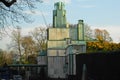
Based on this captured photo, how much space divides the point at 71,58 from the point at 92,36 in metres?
39.6

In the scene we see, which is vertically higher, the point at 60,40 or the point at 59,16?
the point at 59,16

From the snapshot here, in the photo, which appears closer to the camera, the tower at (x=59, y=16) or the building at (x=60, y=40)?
the building at (x=60, y=40)

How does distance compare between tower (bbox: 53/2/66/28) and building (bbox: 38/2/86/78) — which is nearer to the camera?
building (bbox: 38/2/86/78)

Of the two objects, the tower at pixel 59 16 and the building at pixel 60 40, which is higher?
the tower at pixel 59 16

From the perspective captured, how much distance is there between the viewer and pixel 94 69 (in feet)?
115

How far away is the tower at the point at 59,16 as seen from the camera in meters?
96.6

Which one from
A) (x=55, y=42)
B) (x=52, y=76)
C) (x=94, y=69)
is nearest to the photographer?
(x=94, y=69)

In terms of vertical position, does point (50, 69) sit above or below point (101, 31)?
below

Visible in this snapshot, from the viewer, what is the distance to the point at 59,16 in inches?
3807

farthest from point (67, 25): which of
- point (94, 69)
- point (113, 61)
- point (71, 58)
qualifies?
point (113, 61)

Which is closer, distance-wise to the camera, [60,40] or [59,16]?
[60,40]

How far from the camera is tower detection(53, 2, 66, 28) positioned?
9656cm

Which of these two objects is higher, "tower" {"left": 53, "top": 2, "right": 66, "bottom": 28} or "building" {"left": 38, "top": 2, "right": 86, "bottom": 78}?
"tower" {"left": 53, "top": 2, "right": 66, "bottom": 28}

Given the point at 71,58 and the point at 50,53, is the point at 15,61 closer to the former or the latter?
the point at 50,53
